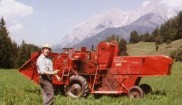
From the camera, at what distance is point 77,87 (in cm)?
2131

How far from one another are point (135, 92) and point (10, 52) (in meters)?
73.6

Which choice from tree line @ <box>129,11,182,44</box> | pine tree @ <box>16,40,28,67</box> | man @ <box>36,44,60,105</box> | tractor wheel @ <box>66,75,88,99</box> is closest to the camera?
man @ <box>36,44,60,105</box>

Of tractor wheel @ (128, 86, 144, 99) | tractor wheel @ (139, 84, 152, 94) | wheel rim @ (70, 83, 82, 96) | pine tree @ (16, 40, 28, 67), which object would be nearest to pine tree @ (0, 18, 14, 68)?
pine tree @ (16, 40, 28, 67)

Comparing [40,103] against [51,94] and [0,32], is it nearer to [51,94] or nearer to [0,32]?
[51,94]

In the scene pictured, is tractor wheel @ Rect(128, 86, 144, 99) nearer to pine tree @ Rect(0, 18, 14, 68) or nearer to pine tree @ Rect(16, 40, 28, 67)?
pine tree @ Rect(0, 18, 14, 68)

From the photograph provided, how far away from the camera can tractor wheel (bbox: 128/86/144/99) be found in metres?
19.7

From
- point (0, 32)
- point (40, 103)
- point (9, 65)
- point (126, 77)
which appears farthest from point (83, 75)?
point (0, 32)

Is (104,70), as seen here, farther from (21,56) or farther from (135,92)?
(21,56)

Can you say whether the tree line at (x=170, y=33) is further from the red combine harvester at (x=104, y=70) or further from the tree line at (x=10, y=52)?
the red combine harvester at (x=104, y=70)

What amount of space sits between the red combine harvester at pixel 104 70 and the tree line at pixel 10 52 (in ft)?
226

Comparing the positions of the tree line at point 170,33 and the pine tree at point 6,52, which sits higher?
the tree line at point 170,33

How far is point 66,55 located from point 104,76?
225 centimetres

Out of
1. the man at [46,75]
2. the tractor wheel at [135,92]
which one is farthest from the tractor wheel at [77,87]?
the man at [46,75]

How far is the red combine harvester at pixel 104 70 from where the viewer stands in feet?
67.3
